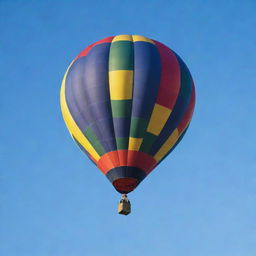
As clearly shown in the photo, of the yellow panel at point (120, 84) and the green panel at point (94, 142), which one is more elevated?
the yellow panel at point (120, 84)

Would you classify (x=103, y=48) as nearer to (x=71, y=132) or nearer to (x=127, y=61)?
(x=127, y=61)

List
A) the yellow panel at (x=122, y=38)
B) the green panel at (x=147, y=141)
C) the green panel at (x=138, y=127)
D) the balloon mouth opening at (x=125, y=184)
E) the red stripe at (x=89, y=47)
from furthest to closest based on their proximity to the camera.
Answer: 1. the red stripe at (x=89, y=47)
2. the yellow panel at (x=122, y=38)
3. the green panel at (x=147, y=141)
4. the green panel at (x=138, y=127)
5. the balloon mouth opening at (x=125, y=184)

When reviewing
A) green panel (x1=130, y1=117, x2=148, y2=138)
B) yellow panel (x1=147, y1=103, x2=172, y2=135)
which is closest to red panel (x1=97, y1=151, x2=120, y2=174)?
green panel (x1=130, y1=117, x2=148, y2=138)

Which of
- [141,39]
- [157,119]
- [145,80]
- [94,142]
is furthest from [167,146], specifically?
[141,39]

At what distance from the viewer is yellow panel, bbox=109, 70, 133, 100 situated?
31.4 metres

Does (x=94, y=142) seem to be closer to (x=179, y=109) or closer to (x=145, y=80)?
(x=145, y=80)

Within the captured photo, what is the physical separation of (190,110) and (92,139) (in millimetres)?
4257

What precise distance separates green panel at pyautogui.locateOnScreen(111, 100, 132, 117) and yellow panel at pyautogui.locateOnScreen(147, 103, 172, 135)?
92 cm

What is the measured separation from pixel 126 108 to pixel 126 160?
196 centimetres

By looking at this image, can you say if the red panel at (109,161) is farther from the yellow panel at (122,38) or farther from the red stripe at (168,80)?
the yellow panel at (122,38)

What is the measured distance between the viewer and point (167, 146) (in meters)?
32.2

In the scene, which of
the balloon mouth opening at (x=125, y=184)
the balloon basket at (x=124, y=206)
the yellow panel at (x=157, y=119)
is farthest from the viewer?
the yellow panel at (x=157, y=119)

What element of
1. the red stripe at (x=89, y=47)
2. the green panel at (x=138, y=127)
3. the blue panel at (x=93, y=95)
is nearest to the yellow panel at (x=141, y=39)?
the red stripe at (x=89, y=47)

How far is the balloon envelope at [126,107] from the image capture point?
31125mm
